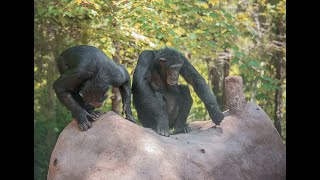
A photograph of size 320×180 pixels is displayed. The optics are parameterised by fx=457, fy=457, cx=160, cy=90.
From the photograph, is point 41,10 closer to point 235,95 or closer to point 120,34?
point 120,34

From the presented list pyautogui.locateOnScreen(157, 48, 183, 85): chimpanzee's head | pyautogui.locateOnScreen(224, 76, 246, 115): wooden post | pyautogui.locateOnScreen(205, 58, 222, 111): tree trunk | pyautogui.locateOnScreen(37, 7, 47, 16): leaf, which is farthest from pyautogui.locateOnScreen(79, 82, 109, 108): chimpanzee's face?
pyautogui.locateOnScreen(205, 58, 222, 111): tree trunk

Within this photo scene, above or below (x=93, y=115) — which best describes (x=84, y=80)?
above

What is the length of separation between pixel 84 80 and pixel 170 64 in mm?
1533

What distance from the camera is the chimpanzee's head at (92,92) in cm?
509

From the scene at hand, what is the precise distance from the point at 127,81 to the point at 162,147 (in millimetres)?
1088

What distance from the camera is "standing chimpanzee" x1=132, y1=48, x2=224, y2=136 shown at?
5941mm

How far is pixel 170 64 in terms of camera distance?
621 cm

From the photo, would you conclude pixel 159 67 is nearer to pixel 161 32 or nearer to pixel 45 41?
pixel 161 32

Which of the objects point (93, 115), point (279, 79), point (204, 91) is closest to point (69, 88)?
point (93, 115)

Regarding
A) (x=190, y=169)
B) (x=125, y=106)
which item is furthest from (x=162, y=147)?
(x=125, y=106)

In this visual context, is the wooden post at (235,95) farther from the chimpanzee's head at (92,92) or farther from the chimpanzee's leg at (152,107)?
the chimpanzee's head at (92,92)

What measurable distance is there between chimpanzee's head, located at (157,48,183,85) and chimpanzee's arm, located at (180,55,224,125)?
0.64ft

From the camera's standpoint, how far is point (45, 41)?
30.9ft

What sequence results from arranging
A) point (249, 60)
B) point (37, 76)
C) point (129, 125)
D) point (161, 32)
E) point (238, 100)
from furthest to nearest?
1. point (37, 76)
2. point (249, 60)
3. point (161, 32)
4. point (238, 100)
5. point (129, 125)
